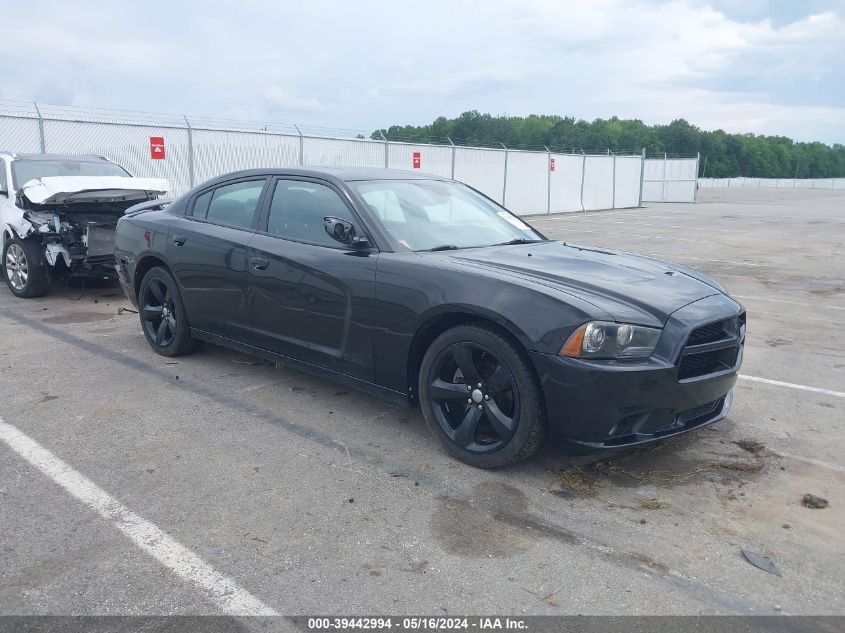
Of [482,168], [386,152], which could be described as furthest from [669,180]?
[386,152]

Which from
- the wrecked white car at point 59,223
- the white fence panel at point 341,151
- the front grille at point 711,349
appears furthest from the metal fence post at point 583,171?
the front grille at point 711,349

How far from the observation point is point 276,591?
9.16ft

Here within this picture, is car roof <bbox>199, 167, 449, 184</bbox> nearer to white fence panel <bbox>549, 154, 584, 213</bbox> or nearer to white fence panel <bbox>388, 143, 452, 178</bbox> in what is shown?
white fence panel <bbox>388, 143, 452, 178</bbox>

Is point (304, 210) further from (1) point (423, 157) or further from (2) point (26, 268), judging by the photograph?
(1) point (423, 157)

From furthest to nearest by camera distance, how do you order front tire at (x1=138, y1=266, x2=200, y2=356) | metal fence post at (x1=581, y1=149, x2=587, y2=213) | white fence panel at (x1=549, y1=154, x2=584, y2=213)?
metal fence post at (x1=581, y1=149, x2=587, y2=213), white fence panel at (x1=549, y1=154, x2=584, y2=213), front tire at (x1=138, y1=266, x2=200, y2=356)

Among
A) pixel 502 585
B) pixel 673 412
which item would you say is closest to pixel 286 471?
pixel 502 585

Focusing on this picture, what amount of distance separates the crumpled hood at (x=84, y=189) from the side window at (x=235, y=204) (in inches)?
131

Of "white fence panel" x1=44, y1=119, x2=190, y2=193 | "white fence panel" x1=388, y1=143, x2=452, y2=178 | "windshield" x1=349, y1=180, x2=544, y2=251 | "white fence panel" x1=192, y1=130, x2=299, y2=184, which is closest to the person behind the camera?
"windshield" x1=349, y1=180, x2=544, y2=251

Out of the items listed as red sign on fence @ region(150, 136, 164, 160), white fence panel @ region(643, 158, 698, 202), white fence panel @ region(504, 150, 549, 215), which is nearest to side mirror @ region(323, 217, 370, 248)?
red sign on fence @ region(150, 136, 164, 160)

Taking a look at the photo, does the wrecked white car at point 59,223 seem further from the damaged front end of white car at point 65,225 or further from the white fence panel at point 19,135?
the white fence panel at point 19,135

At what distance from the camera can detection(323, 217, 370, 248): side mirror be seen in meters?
4.32

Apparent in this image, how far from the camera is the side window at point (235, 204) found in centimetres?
523

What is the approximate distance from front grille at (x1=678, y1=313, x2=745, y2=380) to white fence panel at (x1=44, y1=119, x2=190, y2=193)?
13.6m

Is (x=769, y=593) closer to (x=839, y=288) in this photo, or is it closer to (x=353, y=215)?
(x=353, y=215)
